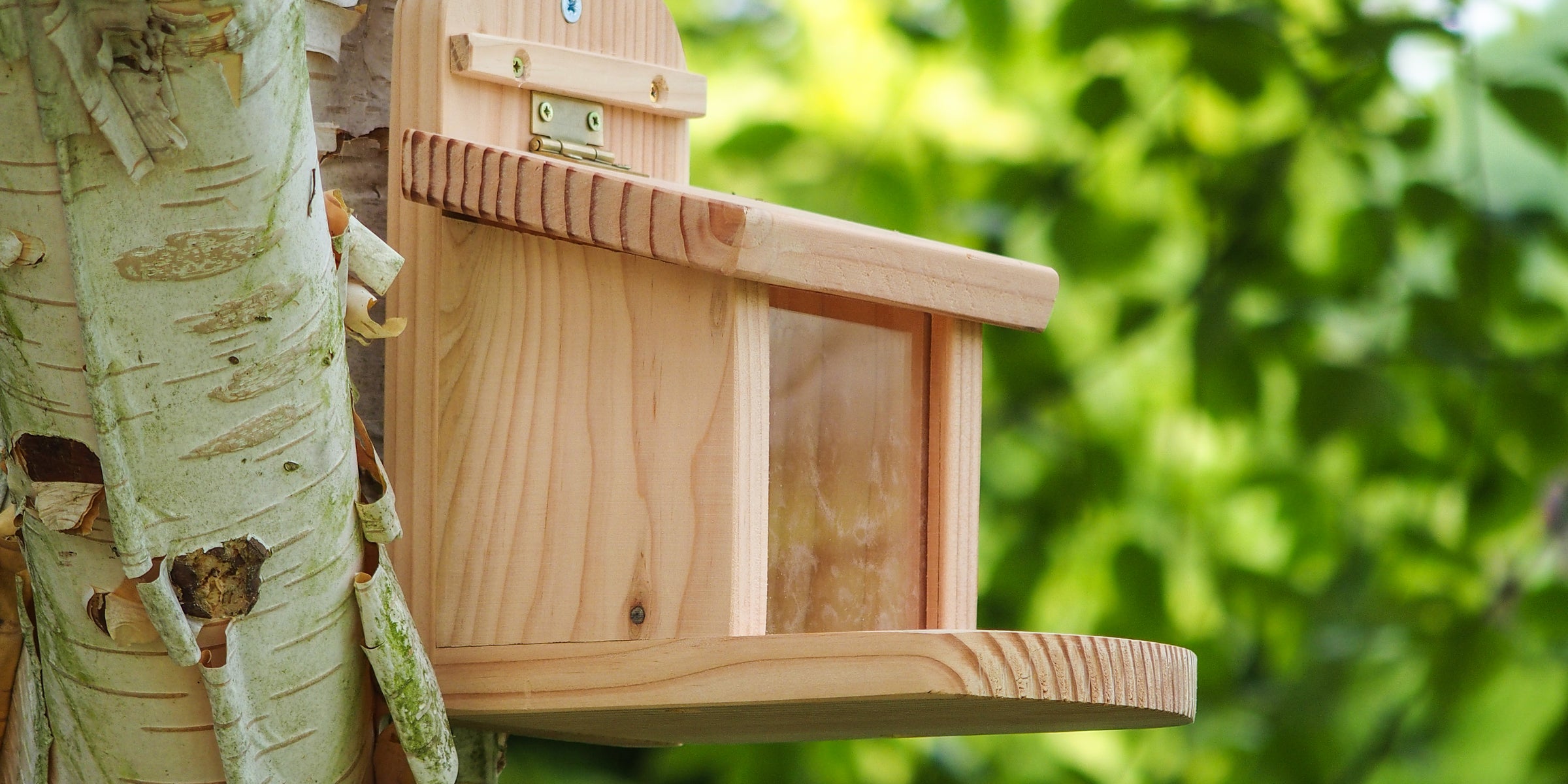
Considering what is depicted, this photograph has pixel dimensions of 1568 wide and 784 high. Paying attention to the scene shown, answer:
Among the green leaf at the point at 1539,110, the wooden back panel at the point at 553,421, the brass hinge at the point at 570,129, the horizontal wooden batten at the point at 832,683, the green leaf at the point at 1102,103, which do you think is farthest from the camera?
A: the green leaf at the point at 1102,103

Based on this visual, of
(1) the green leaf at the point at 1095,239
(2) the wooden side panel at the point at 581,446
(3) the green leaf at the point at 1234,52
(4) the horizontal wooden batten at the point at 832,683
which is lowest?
(4) the horizontal wooden batten at the point at 832,683

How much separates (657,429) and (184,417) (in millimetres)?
242

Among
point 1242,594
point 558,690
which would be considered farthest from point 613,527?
point 1242,594

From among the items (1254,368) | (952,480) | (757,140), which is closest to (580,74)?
(952,480)

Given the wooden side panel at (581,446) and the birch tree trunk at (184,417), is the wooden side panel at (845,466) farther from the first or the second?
the birch tree trunk at (184,417)

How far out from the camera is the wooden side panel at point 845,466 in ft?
2.42

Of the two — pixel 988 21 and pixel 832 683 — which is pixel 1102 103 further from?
pixel 832 683

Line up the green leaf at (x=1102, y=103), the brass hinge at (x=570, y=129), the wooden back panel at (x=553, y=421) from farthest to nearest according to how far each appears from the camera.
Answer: the green leaf at (x=1102, y=103)
the brass hinge at (x=570, y=129)
the wooden back panel at (x=553, y=421)

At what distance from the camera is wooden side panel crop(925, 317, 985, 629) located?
0.79 m

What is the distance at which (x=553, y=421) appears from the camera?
2.33 feet

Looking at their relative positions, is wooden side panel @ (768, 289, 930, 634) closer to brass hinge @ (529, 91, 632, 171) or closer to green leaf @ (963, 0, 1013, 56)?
brass hinge @ (529, 91, 632, 171)

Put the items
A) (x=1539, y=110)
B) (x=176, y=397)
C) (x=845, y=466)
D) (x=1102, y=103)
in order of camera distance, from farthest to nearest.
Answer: (x=1102, y=103) < (x=1539, y=110) < (x=845, y=466) < (x=176, y=397)

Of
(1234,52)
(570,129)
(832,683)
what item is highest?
(1234,52)

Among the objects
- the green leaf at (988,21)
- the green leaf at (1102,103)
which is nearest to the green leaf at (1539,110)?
the green leaf at (1102,103)
